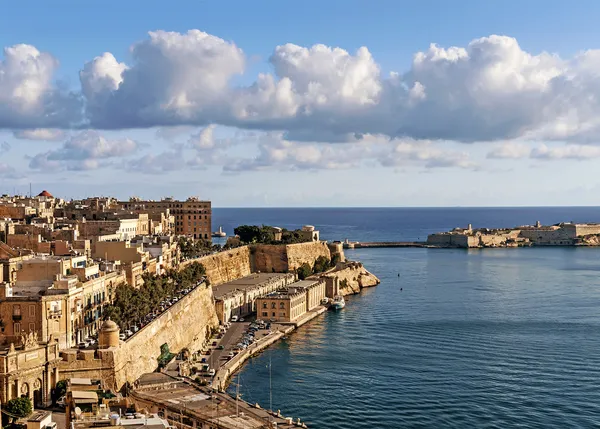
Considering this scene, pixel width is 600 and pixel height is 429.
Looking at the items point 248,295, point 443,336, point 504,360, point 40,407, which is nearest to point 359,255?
point 248,295

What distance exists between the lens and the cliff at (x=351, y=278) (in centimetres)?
8003

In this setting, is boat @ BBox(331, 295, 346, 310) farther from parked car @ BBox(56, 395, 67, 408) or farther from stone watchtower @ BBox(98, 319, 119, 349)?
parked car @ BBox(56, 395, 67, 408)

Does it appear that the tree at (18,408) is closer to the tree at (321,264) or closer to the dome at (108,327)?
the dome at (108,327)

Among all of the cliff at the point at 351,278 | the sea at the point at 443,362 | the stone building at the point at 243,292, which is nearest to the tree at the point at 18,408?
the sea at the point at 443,362

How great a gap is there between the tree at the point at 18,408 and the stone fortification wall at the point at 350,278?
49.6m

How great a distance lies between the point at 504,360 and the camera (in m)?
46.3

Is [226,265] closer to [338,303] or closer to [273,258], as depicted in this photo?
[273,258]

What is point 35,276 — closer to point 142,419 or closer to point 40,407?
point 40,407

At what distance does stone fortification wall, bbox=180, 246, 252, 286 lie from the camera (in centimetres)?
7169

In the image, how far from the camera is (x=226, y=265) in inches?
3056

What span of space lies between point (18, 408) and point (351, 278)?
5680 cm

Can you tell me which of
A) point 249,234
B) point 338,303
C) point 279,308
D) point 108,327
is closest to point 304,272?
→ point 249,234

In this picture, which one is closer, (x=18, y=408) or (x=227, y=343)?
(x=18, y=408)

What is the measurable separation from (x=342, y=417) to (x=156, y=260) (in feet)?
81.9
